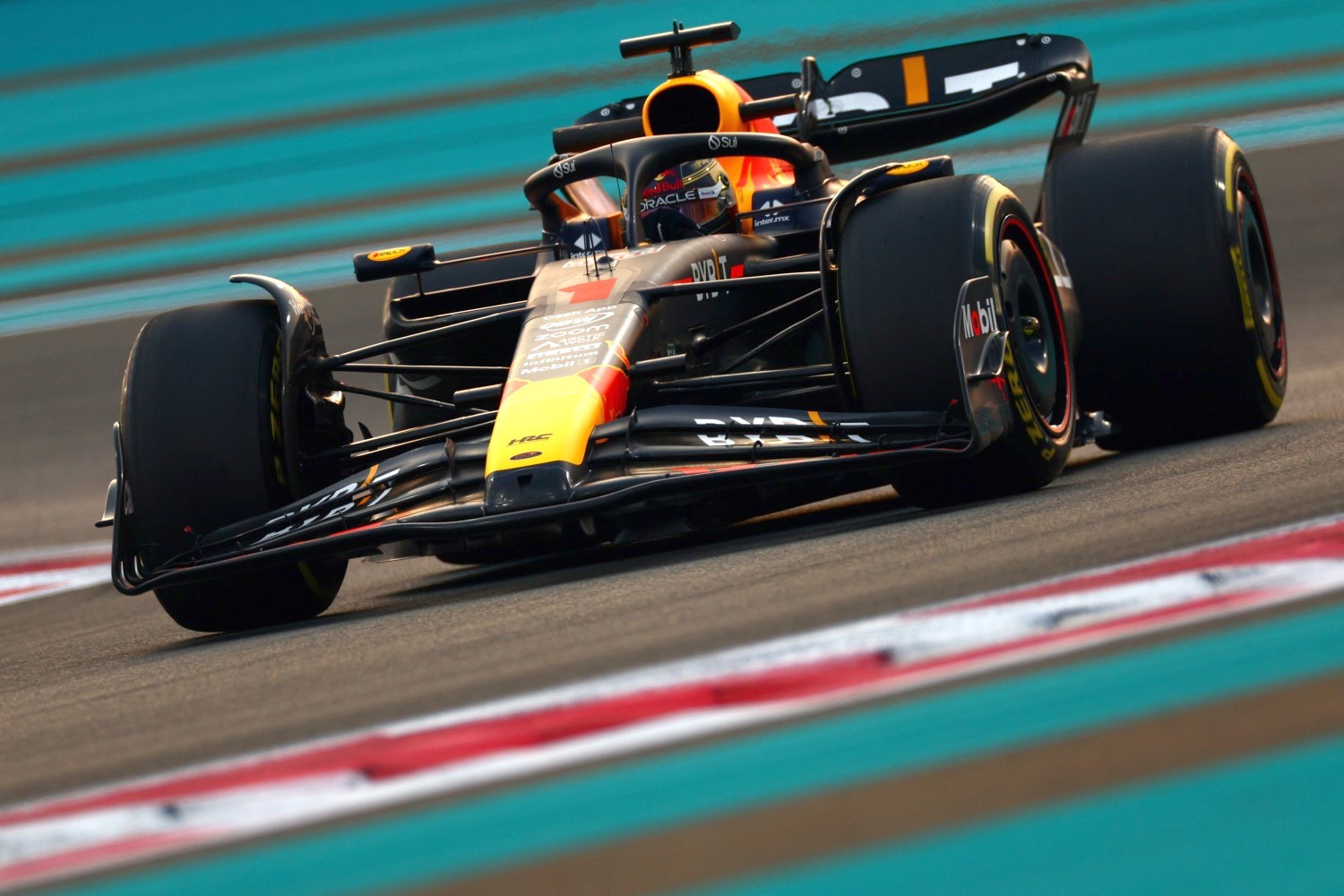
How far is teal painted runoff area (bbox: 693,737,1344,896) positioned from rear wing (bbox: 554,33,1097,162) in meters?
5.43

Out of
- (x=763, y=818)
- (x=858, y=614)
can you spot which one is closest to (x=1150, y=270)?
(x=858, y=614)

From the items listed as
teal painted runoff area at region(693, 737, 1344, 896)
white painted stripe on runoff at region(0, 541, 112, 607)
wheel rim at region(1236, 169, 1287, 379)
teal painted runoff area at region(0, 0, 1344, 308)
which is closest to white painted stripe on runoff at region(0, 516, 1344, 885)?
teal painted runoff area at region(693, 737, 1344, 896)

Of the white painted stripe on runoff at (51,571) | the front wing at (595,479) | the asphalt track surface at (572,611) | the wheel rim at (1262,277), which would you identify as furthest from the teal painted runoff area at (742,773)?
the white painted stripe on runoff at (51,571)

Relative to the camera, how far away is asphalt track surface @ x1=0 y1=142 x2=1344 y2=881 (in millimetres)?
3730

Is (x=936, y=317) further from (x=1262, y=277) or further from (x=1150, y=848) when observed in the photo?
(x=1150, y=848)

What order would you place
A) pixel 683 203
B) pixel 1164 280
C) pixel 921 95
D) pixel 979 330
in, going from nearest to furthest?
pixel 979 330
pixel 1164 280
pixel 683 203
pixel 921 95

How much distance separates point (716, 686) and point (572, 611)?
131cm

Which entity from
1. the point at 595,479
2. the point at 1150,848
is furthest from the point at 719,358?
the point at 1150,848

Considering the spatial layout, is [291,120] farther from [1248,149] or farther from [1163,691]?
[1163,691]

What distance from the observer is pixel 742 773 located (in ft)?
9.17

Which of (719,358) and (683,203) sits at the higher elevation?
Result: (683,203)

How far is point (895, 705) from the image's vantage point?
303 centimetres

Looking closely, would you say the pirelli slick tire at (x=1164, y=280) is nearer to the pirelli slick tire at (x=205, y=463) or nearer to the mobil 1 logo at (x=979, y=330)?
→ the mobil 1 logo at (x=979, y=330)

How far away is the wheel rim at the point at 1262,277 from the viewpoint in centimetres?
701
